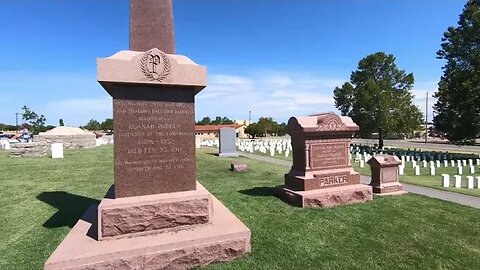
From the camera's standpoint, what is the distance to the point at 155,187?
4875 mm

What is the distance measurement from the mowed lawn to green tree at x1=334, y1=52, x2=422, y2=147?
95.6ft

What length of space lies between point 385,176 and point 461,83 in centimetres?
2075

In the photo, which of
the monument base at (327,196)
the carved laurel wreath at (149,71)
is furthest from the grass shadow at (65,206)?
the monument base at (327,196)

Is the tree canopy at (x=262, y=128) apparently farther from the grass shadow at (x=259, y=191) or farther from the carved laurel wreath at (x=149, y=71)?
the carved laurel wreath at (x=149, y=71)

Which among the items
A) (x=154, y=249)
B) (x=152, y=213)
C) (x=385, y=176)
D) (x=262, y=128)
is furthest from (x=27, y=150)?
(x=262, y=128)

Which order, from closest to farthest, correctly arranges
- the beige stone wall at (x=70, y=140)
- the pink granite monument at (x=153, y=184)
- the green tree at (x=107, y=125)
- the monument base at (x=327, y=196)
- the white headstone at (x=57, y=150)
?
the pink granite monument at (x=153, y=184)
the monument base at (x=327, y=196)
the white headstone at (x=57, y=150)
the beige stone wall at (x=70, y=140)
the green tree at (x=107, y=125)

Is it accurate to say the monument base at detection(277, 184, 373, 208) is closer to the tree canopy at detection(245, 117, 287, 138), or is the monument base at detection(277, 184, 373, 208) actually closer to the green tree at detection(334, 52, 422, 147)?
the green tree at detection(334, 52, 422, 147)

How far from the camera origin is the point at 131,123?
475 centimetres

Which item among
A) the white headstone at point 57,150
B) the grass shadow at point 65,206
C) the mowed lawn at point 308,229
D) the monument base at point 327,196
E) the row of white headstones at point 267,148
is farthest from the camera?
the row of white headstones at point 267,148

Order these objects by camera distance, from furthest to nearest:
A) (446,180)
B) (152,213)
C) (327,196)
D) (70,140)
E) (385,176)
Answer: (70,140) → (446,180) → (385,176) → (327,196) → (152,213)

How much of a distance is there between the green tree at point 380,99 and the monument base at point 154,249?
34574mm

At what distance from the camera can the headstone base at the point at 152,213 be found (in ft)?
14.0

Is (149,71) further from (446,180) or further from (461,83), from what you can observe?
(461,83)

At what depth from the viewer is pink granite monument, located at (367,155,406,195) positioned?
29.2ft
